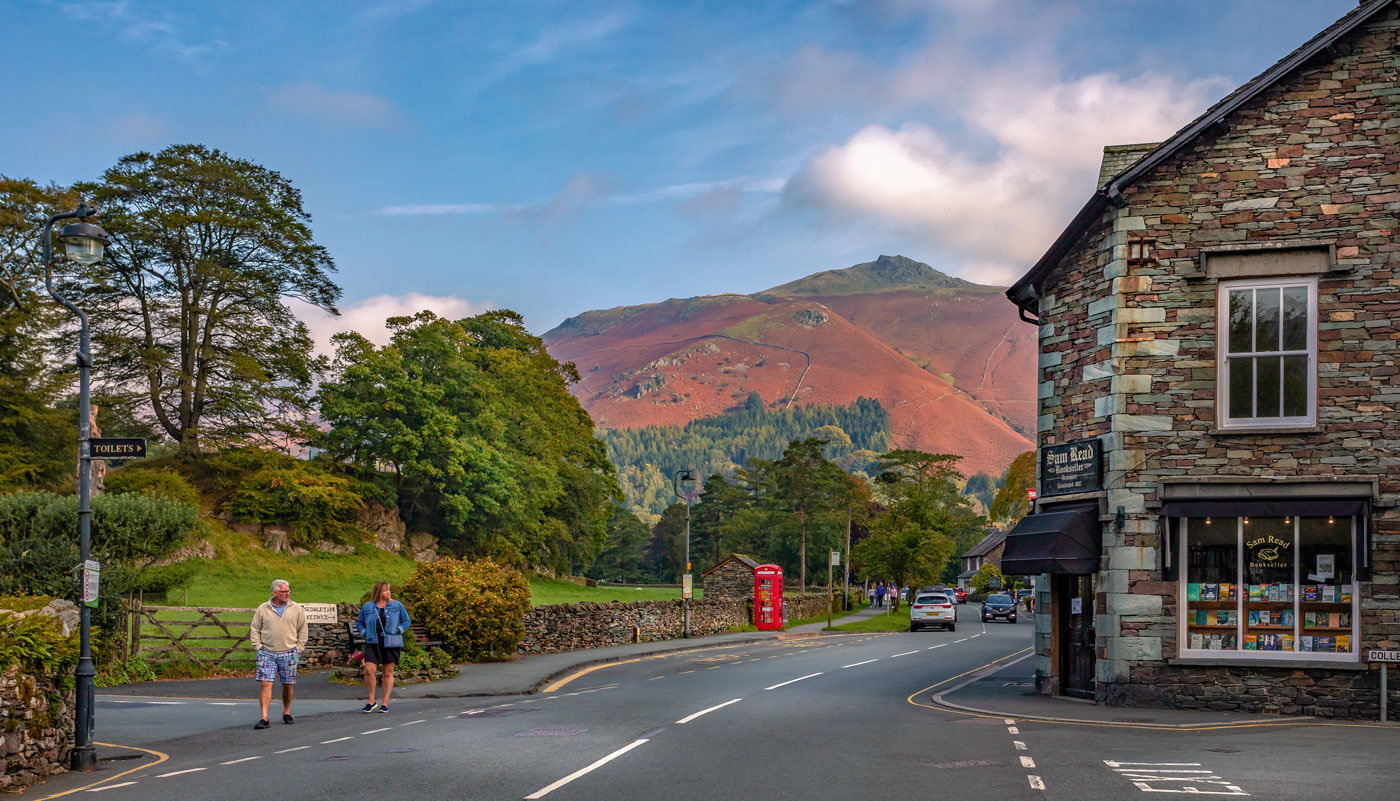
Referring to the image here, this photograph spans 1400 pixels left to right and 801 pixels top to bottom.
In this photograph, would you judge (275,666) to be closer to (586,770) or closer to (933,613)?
(586,770)

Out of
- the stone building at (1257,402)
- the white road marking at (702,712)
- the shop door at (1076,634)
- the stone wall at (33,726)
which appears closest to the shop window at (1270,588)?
the stone building at (1257,402)

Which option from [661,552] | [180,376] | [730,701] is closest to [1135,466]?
[730,701]

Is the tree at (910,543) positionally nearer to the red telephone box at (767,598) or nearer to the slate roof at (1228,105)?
the red telephone box at (767,598)

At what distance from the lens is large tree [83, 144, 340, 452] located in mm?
55500

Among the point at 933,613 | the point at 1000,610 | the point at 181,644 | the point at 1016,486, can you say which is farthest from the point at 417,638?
the point at 1016,486

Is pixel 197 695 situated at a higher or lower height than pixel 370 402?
lower

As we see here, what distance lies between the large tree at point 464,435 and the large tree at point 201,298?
359cm

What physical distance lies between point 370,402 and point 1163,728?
51751 mm

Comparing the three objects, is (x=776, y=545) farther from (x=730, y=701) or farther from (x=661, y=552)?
(x=730, y=701)

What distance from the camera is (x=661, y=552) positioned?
536 feet

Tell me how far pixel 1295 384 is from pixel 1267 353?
642 millimetres

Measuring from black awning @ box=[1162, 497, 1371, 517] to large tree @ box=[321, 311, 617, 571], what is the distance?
48.2 m

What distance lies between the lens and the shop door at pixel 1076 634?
2025cm

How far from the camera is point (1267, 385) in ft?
60.6
